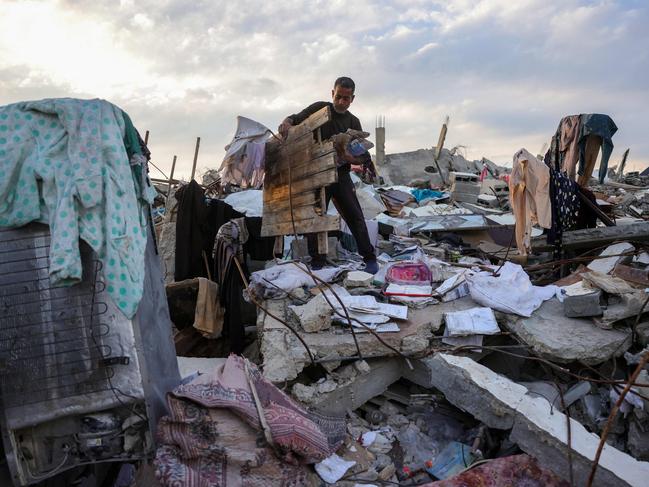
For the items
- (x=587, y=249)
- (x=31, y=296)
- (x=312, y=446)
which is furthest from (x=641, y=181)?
(x=31, y=296)

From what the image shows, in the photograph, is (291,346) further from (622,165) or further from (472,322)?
(622,165)

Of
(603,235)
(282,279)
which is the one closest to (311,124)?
(282,279)

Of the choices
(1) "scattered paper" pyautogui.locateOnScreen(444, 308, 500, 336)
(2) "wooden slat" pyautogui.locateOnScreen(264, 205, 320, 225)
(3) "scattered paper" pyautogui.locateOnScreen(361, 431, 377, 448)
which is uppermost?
(2) "wooden slat" pyautogui.locateOnScreen(264, 205, 320, 225)

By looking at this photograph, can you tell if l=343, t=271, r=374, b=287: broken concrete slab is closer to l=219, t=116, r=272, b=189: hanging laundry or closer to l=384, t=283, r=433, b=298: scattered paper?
l=384, t=283, r=433, b=298: scattered paper

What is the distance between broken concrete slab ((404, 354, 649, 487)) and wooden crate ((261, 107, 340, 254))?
2.56 metres

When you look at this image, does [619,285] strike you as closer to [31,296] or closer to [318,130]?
[318,130]

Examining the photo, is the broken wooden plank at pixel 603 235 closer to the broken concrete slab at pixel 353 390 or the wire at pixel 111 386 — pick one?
the broken concrete slab at pixel 353 390

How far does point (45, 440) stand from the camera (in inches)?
90.2

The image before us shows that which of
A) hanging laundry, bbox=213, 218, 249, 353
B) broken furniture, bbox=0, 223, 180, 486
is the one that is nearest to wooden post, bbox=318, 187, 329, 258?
hanging laundry, bbox=213, 218, 249, 353

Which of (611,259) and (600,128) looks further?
(600,128)

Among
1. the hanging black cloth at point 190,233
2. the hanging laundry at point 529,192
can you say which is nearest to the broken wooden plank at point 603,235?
the hanging laundry at point 529,192

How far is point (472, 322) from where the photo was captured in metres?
3.71

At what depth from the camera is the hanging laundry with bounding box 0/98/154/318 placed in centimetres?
220

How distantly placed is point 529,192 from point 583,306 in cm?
249
